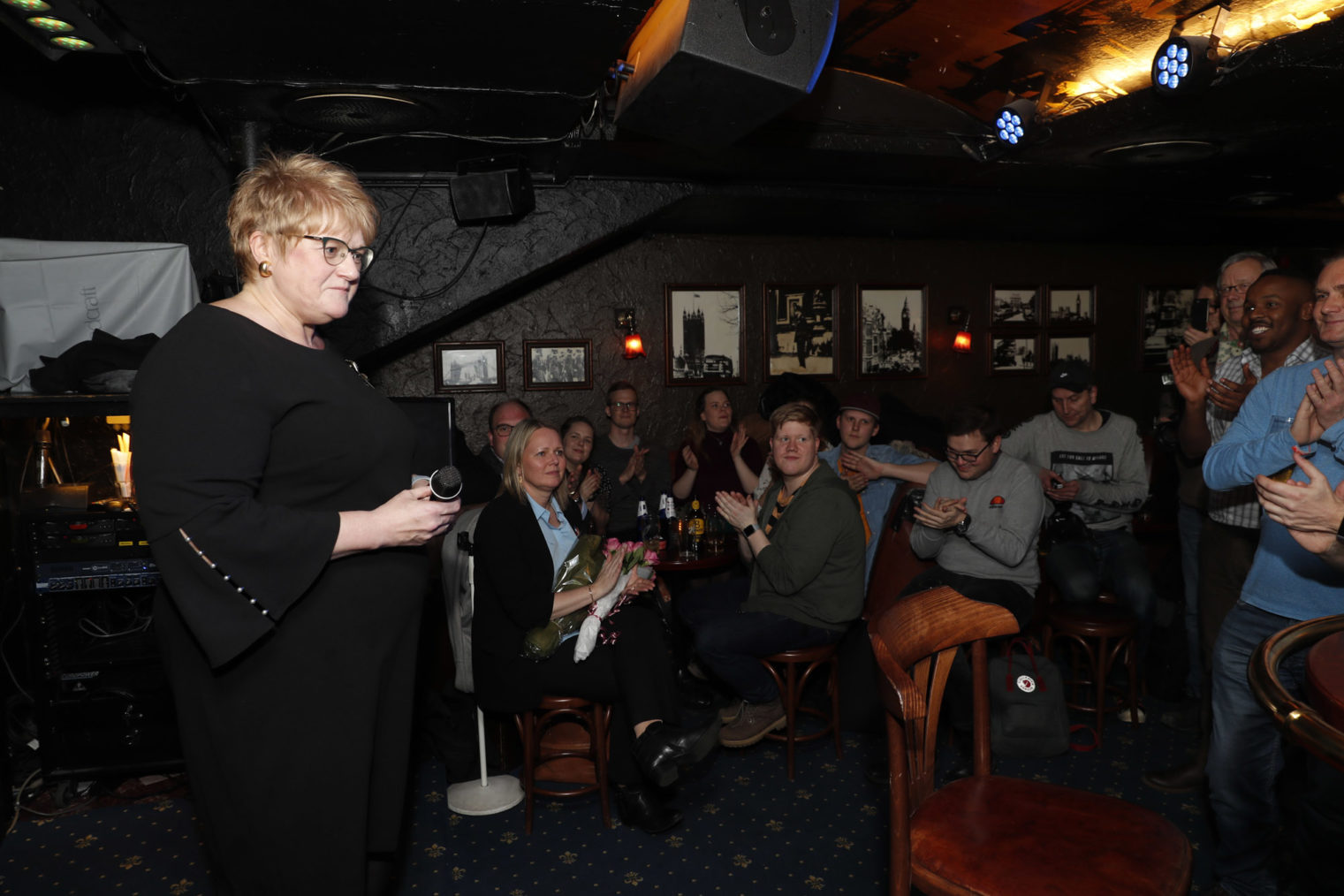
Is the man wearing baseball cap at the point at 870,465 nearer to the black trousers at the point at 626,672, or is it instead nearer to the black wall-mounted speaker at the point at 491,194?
the black trousers at the point at 626,672

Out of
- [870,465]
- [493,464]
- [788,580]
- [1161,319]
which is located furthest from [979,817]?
[1161,319]

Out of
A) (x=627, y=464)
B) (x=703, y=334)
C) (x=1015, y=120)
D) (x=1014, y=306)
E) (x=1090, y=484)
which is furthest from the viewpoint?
(x=1014, y=306)

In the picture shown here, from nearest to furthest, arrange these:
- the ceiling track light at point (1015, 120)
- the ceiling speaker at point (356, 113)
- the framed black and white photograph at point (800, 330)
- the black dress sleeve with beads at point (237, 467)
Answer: the black dress sleeve with beads at point (237, 467)
the ceiling speaker at point (356, 113)
the ceiling track light at point (1015, 120)
the framed black and white photograph at point (800, 330)

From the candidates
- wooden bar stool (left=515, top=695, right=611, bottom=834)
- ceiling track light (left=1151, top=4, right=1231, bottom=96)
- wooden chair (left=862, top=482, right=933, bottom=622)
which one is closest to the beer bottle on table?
wooden chair (left=862, top=482, right=933, bottom=622)

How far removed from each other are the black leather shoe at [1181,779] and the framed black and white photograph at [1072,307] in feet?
16.5

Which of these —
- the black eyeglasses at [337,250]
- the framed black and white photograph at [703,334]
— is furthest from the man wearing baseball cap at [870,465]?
the black eyeglasses at [337,250]

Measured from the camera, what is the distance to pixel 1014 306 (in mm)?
7324

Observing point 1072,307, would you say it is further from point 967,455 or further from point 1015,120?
point 967,455

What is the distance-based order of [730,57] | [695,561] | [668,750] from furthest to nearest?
[695,561] → [730,57] → [668,750]

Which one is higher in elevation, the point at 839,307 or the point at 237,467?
the point at 839,307

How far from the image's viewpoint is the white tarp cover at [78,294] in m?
3.23

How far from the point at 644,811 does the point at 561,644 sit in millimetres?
675

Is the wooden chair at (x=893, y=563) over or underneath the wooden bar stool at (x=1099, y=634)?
over

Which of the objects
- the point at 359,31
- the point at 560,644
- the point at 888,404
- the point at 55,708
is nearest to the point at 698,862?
the point at 560,644
